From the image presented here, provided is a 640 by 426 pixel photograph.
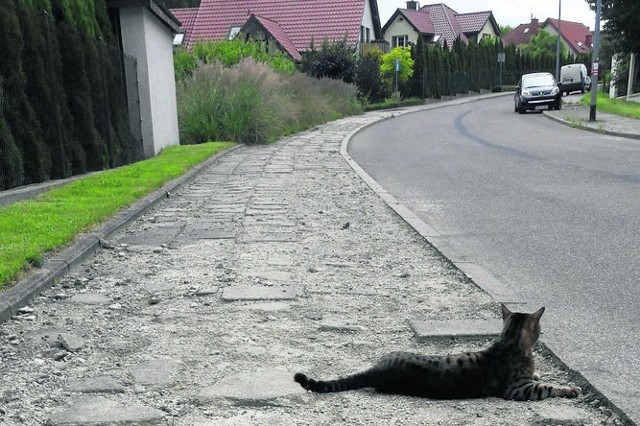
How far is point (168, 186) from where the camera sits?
1087 cm

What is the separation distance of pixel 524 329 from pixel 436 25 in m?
87.9

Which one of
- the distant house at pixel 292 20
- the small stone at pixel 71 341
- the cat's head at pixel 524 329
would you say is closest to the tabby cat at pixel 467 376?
the cat's head at pixel 524 329

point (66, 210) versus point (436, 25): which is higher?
point (436, 25)

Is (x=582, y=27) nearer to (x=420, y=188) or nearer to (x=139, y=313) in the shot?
(x=420, y=188)

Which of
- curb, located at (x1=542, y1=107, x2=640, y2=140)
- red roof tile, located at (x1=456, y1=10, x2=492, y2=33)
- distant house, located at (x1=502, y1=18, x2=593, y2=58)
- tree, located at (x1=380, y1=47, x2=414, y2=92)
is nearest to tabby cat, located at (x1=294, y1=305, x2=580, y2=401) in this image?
curb, located at (x1=542, y1=107, x2=640, y2=140)

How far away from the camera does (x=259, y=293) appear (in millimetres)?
5203

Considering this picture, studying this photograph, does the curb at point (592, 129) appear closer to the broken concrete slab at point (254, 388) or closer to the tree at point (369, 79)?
→ the tree at point (369, 79)

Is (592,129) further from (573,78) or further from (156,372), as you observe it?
(573,78)

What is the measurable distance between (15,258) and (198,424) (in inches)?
123

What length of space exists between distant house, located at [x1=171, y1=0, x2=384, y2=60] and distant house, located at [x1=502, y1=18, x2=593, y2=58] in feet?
207

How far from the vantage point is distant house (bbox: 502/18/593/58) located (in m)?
108

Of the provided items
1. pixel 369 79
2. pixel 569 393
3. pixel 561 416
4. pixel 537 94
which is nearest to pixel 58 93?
pixel 569 393

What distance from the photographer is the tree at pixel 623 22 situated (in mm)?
35156

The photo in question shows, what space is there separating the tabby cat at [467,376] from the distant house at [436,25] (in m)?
73.2
